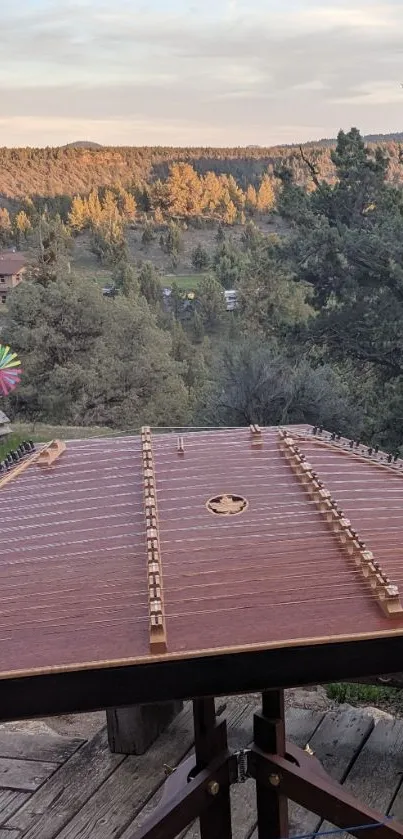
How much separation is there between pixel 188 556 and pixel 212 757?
19.2 inches

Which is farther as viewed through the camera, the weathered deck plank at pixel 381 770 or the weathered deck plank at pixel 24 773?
the weathered deck plank at pixel 24 773

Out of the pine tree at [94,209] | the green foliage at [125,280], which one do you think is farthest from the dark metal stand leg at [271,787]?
the pine tree at [94,209]

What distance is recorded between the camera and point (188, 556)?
158cm

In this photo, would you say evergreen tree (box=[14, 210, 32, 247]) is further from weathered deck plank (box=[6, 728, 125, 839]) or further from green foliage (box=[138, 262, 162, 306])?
weathered deck plank (box=[6, 728, 125, 839])

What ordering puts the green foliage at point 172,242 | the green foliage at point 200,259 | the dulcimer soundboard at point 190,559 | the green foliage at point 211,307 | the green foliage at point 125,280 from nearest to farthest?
the dulcimer soundboard at point 190,559 < the green foliage at point 125,280 < the green foliage at point 211,307 < the green foliage at point 200,259 < the green foliage at point 172,242

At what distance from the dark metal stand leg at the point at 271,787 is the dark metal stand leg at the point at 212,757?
8 cm

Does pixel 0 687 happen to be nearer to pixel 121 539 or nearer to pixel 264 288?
pixel 121 539

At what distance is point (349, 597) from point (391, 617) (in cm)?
10

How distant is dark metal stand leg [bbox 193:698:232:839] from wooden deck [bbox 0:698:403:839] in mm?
405

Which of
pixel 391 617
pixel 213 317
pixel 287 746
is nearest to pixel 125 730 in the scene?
pixel 287 746

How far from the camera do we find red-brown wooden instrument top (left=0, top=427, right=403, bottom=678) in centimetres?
130

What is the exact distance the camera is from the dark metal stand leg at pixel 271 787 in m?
1.69

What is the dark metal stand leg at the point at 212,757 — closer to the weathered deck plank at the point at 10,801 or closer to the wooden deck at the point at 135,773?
the wooden deck at the point at 135,773

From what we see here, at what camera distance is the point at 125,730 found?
91.8 inches
